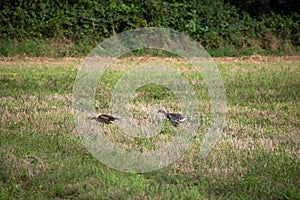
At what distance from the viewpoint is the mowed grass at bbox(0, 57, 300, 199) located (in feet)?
16.4

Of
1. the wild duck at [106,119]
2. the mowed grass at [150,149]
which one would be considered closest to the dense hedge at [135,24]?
the mowed grass at [150,149]

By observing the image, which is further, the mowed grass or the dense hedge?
the dense hedge

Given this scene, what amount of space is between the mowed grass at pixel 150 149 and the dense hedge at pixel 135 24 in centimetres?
748

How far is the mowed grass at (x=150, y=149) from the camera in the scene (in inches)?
196

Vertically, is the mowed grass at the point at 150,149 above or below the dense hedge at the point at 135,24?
above

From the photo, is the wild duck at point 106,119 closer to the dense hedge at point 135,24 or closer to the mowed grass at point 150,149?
the mowed grass at point 150,149

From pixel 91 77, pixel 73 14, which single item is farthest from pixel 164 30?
pixel 91 77

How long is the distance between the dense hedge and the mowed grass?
→ 748cm

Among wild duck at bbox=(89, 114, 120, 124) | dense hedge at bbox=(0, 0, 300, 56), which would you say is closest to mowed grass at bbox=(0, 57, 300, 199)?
wild duck at bbox=(89, 114, 120, 124)

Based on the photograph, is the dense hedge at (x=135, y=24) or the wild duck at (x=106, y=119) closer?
the wild duck at (x=106, y=119)

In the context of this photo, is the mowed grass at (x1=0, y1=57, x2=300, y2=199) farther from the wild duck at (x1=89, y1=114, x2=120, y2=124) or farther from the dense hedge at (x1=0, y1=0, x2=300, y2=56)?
the dense hedge at (x1=0, y1=0, x2=300, y2=56)

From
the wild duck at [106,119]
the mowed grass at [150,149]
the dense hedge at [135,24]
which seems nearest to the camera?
the mowed grass at [150,149]

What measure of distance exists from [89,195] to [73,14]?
15.2 metres

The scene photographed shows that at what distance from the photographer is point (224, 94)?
34.7ft
